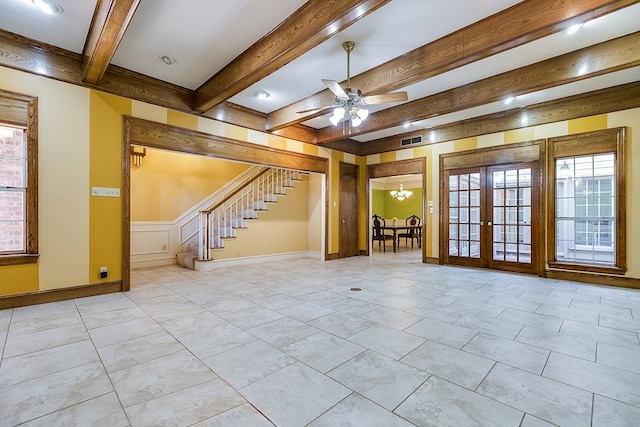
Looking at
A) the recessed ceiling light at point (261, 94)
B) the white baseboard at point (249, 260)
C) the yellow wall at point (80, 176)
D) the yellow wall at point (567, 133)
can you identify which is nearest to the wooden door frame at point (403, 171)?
the yellow wall at point (567, 133)

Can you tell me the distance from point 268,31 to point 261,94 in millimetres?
1725

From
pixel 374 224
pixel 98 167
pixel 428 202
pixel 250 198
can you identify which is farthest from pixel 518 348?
pixel 374 224

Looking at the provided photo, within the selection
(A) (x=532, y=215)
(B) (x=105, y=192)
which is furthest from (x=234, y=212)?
(A) (x=532, y=215)

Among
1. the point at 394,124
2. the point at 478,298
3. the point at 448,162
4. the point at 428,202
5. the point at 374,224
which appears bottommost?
the point at 478,298

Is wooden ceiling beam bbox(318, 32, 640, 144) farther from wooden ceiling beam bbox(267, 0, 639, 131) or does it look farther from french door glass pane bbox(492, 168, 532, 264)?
french door glass pane bbox(492, 168, 532, 264)

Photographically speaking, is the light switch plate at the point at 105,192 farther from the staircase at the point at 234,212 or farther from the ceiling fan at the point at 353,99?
the ceiling fan at the point at 353,99

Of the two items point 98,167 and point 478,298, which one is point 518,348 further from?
point 98,167

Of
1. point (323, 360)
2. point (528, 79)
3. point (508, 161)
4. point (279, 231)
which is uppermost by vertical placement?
point (528, 79)

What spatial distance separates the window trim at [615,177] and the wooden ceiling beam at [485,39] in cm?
316

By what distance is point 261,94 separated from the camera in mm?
5039

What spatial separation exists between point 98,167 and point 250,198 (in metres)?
3.51

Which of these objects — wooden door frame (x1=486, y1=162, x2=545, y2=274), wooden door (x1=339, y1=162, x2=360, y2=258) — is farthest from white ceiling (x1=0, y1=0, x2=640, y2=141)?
wooden door (x1=339, y1=162, x2=360, y2=258)

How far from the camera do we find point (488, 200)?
6.21 metres

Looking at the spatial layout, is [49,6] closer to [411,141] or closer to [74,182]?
[74,182]
